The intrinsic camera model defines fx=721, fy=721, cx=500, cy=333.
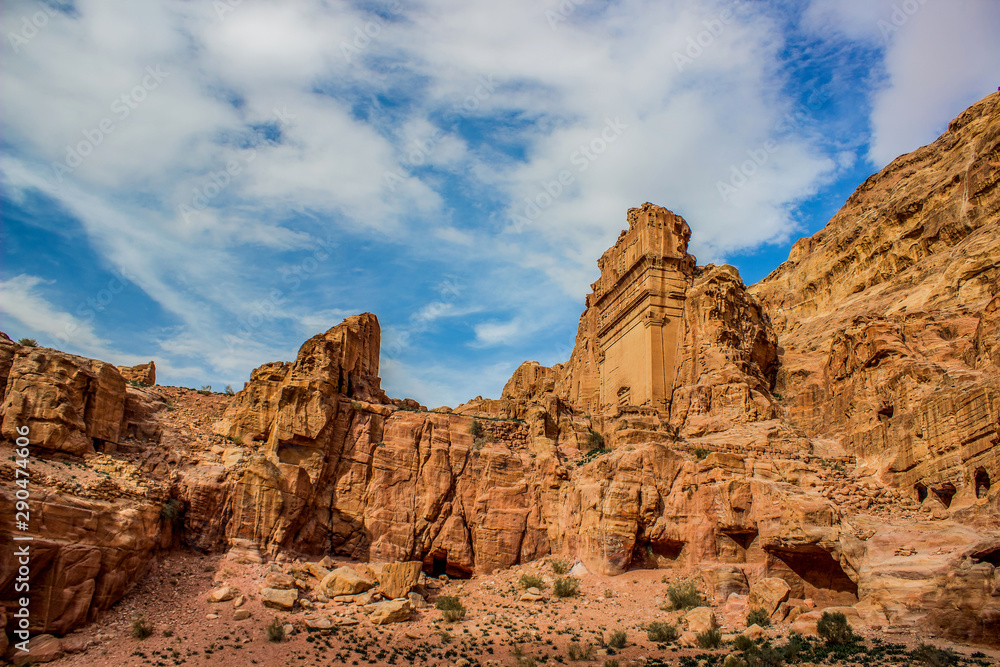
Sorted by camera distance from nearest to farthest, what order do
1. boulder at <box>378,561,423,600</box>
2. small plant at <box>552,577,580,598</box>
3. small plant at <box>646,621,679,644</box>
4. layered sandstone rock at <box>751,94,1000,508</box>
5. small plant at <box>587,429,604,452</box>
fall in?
1. small plant at <box>646,621,679,644</box>
2. layered sandstone rock at <box>751,94,1000,508</box>
3. boulder at <box>378,561,423,600</box>
4. small plant at <box>552,577,580,598</box>
5. small plant at <box>587,429,604,452</box>

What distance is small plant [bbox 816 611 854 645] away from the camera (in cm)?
1919

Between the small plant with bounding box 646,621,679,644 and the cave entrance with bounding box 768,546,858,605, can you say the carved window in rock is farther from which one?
the small plant with bounding box 646,621,679,644

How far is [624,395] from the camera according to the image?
41938mm

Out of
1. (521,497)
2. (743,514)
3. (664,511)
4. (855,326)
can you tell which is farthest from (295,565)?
(855,326)

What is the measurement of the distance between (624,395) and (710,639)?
20935 millimetres

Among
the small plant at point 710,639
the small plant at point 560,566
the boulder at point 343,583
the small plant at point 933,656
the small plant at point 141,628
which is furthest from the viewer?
the small plant at point 560,566

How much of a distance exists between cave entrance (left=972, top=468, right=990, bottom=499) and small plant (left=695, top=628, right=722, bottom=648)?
29.1 feet

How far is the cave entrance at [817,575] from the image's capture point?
23625mm

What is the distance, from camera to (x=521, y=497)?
34.2m

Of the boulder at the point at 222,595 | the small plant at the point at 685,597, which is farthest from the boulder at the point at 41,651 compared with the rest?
the small plant at the point at 685,597

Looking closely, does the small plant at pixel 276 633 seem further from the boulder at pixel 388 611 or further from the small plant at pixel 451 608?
the small plant at pixel 451 608

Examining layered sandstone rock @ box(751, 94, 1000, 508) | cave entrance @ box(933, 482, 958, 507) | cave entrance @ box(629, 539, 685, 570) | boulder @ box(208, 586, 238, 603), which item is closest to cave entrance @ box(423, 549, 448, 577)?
cave entrance @ box(629, 539, 685, 570)

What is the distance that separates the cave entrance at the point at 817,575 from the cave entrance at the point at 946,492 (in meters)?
3.95

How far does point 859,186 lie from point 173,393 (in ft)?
210
